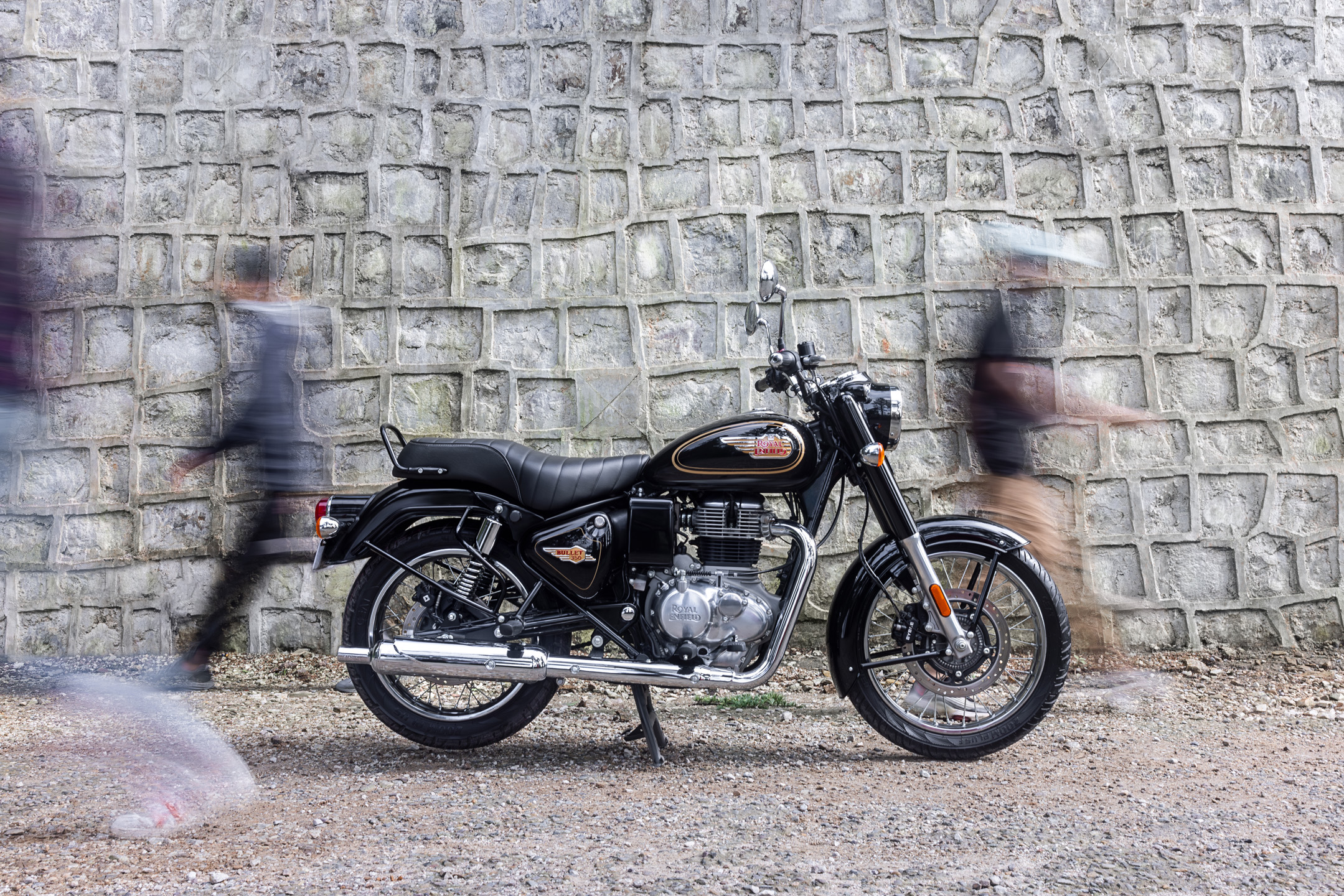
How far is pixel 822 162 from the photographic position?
18.4 ft

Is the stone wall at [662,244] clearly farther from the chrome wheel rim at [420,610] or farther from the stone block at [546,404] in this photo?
the chrome wheel rim at [420,610]

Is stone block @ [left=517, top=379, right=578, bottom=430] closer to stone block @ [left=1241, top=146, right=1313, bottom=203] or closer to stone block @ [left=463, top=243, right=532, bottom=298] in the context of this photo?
stone block @ [left=463, top=243, right=532, bottom=298]

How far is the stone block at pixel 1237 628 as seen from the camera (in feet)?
18.2

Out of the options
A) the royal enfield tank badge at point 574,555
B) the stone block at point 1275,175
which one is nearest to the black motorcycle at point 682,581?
the royal enfield tank badge at point 574,555

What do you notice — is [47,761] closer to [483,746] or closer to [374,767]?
[374,767]

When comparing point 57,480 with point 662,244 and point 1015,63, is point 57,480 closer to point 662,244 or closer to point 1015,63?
point 662,244

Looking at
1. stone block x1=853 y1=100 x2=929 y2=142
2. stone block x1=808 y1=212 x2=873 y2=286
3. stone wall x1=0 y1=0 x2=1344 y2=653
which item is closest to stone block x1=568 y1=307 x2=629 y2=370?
stone wall x1=0 y1=0 x2=1344 y2=653

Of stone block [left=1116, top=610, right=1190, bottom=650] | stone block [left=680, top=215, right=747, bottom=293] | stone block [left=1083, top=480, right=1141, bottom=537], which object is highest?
stone block [left=680, top=215, right=747, bottom=293]

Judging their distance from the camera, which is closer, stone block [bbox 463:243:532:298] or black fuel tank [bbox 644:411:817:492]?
black fuel tank [bbox 644:411:817:492]

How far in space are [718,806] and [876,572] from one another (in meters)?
1.03

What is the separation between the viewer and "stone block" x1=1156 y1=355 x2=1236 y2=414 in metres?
5.58

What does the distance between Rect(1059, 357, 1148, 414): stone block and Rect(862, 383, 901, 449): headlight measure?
2.07m

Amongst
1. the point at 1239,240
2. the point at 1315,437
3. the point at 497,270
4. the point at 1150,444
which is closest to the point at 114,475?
the point at 497,270

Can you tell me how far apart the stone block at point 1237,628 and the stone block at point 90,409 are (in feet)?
17.9
